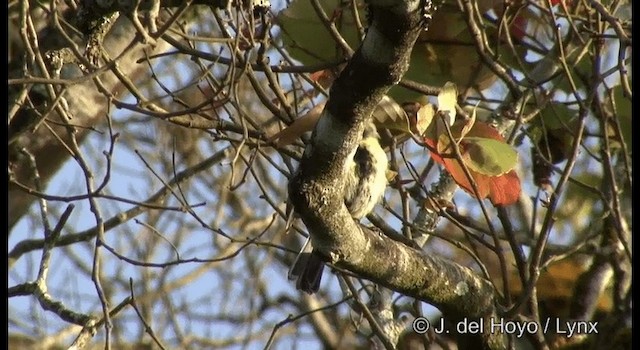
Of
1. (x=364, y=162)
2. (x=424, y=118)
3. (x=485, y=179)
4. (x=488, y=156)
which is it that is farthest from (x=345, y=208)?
(x=364, y=162)

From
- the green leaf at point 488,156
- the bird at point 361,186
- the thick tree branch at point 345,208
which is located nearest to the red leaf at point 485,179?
the green leaf at point 488,156

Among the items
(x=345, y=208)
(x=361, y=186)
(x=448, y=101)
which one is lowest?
(x=345, y=208)

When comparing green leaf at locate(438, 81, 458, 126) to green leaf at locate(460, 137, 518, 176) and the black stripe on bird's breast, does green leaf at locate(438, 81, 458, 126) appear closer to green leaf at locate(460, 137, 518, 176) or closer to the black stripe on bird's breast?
green leaf at locate(460, 137, 518, 176)

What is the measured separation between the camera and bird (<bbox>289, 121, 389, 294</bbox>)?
9.15 ft

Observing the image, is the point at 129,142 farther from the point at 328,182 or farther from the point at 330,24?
the point at 328,182

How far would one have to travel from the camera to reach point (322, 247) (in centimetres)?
218

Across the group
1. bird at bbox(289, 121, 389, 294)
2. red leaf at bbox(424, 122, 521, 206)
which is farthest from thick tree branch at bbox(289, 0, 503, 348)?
bird at bbox(289, 121, 389, 294)

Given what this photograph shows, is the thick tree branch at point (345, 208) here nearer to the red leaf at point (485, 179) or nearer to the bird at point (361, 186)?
the red leaf at point (485, 179)

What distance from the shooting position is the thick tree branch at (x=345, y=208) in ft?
5.63

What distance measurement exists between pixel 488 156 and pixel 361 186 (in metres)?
0.56

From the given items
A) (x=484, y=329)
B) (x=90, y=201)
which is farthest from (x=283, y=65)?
(x=484, y=329)

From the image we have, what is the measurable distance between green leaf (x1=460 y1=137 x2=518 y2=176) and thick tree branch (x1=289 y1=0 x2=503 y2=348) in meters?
0.25

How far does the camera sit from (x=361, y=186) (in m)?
2.86

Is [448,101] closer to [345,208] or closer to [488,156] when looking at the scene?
[488,156]
